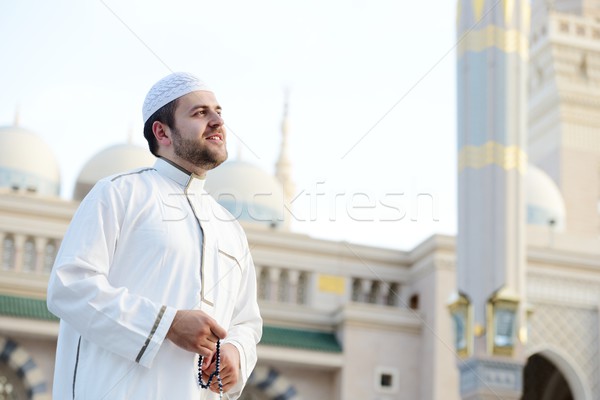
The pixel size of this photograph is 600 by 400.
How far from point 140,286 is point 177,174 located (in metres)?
0.30

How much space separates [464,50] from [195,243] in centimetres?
1009

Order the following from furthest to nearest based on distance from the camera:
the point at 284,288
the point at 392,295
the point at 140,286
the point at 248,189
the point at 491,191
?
the point at 248,189
the point at 392,295
the point at 284,288
the point at 491,191
the point at 140,286

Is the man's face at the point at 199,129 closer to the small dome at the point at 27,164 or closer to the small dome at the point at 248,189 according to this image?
the small dome at the point at 248,189

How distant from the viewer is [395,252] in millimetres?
15539

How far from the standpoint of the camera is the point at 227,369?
6.38 ft

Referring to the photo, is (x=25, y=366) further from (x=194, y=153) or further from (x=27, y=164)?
(x=194, y=153)

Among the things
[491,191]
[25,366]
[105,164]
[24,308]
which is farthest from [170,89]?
[105,164]

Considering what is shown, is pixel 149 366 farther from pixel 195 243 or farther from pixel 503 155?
pixel 503 155

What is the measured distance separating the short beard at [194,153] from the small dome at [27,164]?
14.6 metres

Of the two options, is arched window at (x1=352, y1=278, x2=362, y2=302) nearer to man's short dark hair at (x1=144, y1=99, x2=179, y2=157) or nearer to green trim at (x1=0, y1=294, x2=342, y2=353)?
green trim at (x1=0, y1=294, x2=342, y2=353)

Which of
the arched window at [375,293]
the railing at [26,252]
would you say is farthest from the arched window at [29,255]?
the arched window at [375,293]

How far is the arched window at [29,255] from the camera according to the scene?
14539 mm

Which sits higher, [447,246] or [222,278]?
[447,246]

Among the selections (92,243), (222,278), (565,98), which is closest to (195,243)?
(222,278)
